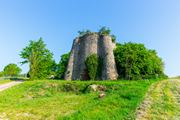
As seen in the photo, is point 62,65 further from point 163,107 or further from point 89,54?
point 163,107

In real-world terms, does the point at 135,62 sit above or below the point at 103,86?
above

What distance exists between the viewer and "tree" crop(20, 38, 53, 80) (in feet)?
137

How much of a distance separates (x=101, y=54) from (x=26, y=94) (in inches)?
A: 648

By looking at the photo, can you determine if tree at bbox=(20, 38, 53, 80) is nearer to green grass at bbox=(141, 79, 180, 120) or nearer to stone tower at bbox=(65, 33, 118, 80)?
stone tower at bbox=(65, 33, 118, 80)

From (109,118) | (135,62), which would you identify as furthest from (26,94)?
(135,62)

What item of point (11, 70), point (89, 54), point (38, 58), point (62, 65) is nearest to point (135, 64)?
point (89, 54)

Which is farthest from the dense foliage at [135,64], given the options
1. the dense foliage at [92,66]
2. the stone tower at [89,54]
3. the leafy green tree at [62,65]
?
the leafy green tree at [62,65]

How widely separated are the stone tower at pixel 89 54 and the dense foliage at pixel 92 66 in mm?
1052

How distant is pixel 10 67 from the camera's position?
7694 cm

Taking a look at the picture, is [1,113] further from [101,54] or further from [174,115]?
[101,54]

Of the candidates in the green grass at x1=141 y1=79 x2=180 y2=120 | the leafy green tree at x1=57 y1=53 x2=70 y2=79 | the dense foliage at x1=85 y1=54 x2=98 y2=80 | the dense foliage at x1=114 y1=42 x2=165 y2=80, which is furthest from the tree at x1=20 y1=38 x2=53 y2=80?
the green grass at x1=141 y1=79 x2=180 y2=120

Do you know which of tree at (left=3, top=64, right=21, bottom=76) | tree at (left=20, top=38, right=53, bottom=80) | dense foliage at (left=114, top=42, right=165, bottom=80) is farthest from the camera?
tree at (left=3, top=64, right=21, bottom=76)

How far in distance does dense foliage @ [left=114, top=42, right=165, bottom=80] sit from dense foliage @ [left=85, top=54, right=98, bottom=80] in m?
3.48

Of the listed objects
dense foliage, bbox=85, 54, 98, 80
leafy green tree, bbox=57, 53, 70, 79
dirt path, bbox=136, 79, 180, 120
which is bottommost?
dirt path, bbox=136, 79, 180, 120
